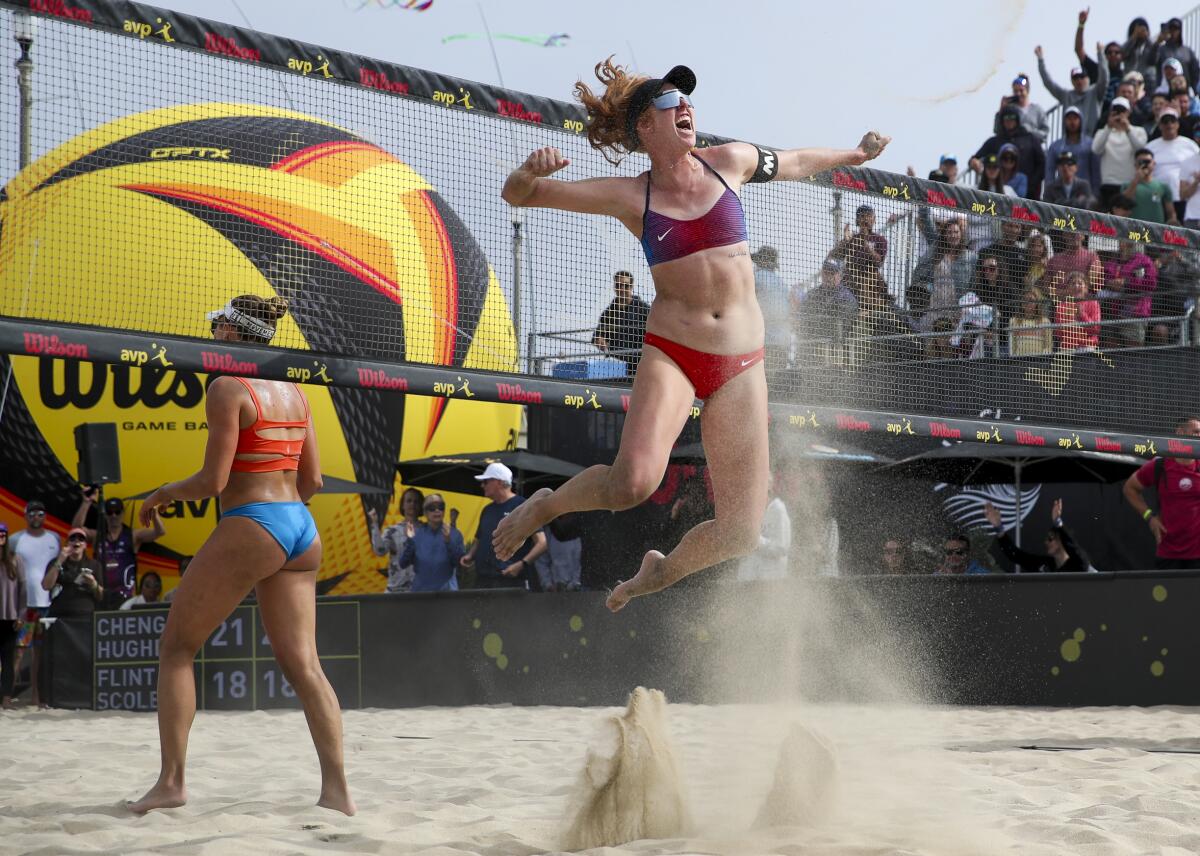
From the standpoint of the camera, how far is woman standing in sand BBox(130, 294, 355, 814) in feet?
15.6

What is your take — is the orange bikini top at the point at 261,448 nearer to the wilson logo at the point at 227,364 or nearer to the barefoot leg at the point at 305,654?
the barefoot leg at the point at 305,654

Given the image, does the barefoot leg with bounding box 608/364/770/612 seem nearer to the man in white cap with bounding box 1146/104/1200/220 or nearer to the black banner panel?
the black banner panel

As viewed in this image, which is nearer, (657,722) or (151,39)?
(657,722)

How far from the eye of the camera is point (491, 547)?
1152cm

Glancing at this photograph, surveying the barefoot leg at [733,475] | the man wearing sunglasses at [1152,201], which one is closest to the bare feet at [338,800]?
the barefoot leg at [733,475]

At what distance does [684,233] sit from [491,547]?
7.25m

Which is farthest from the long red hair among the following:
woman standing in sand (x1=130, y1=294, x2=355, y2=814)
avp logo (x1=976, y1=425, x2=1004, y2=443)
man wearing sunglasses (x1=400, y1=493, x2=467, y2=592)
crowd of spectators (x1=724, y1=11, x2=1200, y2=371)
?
man wearing sunglasses (x1=400, y1=493, x2=467, y2=592)

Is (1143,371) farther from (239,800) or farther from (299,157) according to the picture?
(239,800)

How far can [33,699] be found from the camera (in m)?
10.7

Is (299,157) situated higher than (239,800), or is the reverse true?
(299,157)

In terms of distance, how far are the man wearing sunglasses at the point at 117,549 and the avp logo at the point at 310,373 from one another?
680 cm

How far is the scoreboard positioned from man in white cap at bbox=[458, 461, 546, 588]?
127cm

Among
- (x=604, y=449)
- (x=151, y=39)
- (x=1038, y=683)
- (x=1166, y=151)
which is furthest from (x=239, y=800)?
(x=1166, y=151)

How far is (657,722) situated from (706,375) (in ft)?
3.90
